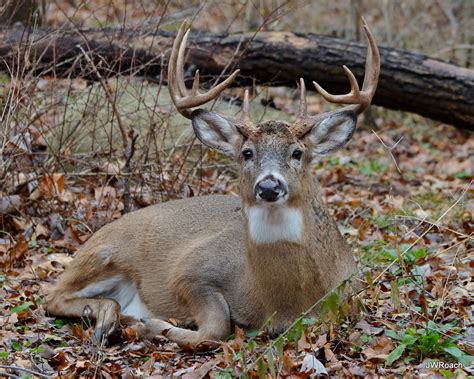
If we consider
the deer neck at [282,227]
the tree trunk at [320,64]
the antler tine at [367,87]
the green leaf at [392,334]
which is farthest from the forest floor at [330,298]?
the tree trunk at [320,64]

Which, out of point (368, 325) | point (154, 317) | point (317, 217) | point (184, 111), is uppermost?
point (184, 111)

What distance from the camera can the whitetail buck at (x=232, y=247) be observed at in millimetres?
5836

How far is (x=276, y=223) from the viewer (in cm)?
580

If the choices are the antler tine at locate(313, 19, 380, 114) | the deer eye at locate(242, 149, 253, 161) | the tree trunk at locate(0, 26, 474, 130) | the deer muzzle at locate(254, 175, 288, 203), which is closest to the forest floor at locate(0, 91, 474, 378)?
the antler tine at locate(313, 19, 380, 114)

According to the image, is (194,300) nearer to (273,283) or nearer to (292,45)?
(273,283)

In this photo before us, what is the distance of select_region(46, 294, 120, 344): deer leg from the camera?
254 inches

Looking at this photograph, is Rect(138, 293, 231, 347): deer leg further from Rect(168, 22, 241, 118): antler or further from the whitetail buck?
Rect(168, 22, 241, 118): antler

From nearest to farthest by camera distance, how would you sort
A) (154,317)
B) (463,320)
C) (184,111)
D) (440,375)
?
1. (440,375)
2. (463,320)
3. (184,111)
4. (154,317)

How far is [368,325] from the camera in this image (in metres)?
5.64

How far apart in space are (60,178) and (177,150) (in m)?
1.36

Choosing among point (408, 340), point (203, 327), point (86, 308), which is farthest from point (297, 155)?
point (86, 308)

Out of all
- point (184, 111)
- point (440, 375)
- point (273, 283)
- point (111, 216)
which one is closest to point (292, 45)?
point (111, 216)

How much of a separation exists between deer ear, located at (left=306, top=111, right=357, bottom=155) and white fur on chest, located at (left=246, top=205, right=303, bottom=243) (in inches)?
22.1

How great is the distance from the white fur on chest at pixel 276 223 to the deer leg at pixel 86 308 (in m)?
1.25
